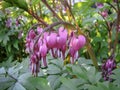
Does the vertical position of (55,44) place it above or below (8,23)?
above

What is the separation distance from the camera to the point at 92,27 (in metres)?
2.46

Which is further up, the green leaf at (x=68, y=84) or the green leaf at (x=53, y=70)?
the green leaf at (x=68, y=84)

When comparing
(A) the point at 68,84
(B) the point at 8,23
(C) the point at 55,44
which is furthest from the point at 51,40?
(B) the point at 8,23

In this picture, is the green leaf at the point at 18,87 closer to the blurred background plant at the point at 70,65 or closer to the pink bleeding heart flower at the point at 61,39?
the blurred background plant at the point at 70,65

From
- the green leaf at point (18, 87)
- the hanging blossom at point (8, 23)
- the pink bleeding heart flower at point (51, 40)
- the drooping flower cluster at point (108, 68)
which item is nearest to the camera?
the pink bleeding heart flower at point (51, 40)

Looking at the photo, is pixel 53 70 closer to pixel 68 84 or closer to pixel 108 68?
pixel 108 68

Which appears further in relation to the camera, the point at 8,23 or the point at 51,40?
the point at 8,23

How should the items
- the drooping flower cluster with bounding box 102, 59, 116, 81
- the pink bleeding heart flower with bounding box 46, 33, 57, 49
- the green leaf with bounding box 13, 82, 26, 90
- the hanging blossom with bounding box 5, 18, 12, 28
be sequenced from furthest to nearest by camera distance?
the hanging blossom with bounding box 5, 18, 12, 28
the drooping flower cluster with bounding box 102, 59, 116, 81
the green leaf with bounding box 13, 82, 26, 90
the pink bleeding heart flower with bounding box 46, 33, 57, 49

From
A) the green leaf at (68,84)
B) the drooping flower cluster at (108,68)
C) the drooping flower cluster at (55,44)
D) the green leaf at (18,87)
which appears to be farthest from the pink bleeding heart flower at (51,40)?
the drooping flower cluster at (108,68)

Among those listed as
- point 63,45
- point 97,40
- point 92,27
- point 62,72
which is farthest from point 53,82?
point 92,27

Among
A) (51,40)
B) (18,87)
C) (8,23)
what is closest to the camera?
(51,40)

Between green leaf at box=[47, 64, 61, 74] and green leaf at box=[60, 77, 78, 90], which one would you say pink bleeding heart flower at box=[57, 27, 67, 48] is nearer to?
green leaf at box=[60, 77, 78, 90]

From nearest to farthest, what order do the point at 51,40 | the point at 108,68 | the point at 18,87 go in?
the point at 51,40 → the point at 18,87 → the point at 108,68

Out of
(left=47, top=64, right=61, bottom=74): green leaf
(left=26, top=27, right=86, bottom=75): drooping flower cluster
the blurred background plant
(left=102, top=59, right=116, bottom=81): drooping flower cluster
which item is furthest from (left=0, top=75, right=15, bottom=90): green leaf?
(left=102, top=59, right=116, bottom=81): drooping flower cluster
